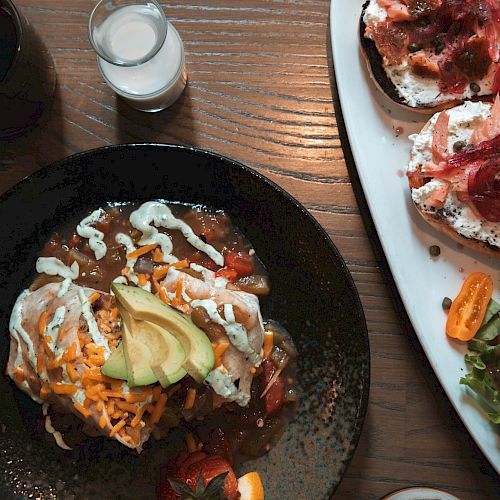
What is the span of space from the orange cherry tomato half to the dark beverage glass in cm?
187

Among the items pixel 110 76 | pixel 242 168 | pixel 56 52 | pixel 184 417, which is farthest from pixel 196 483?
pixel 56 52

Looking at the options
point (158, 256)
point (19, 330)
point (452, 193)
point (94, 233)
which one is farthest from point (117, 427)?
point (452, 193)

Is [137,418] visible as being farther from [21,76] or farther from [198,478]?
[21,76]

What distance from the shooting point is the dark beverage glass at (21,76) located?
2672mm

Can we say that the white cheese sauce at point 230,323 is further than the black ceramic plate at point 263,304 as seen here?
No

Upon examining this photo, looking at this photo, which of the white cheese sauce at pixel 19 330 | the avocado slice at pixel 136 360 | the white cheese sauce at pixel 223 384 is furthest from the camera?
the white cheese sauce at pixel 19 330

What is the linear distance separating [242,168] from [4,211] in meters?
0.93

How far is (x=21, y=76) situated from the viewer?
8.93 feet

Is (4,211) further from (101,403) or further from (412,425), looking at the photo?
(412,425)

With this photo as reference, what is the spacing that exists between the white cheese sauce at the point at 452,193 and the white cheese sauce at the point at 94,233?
1.25 meters

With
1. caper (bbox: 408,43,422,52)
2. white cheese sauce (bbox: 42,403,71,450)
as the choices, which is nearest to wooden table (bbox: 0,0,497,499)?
caper (bbox: 408,43,422,52)

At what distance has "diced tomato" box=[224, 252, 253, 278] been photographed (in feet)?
9.38

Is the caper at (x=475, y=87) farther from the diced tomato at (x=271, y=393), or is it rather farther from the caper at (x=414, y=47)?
the diced tomato at (x=271, y=393)

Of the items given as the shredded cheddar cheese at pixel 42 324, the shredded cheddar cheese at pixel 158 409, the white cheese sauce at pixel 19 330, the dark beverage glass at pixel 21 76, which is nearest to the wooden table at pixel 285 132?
the dark beverage glass at pixel 21 76
